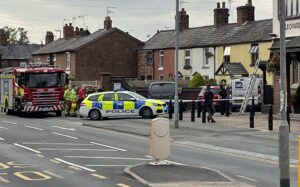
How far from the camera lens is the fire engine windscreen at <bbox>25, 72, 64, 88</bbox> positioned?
36062 millimetres

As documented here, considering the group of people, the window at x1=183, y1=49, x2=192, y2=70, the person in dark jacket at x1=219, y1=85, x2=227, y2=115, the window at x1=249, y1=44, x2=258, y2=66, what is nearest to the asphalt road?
the group of people

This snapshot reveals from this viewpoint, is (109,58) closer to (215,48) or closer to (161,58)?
(161,58)

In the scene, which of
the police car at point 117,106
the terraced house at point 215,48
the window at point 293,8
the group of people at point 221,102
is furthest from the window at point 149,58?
A: the window at point 293,8

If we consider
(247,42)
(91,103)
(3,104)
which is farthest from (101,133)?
(247,42)

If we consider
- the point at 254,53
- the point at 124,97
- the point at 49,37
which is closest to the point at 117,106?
the point at 124,97

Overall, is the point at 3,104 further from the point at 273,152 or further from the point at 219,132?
the point at 273,152

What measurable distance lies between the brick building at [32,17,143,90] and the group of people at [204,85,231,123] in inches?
971

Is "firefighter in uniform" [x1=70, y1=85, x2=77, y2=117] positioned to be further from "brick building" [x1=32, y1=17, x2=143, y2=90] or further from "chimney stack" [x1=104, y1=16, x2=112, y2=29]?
→ "chimney stack" [x1=104, y1=16, x2=112, y2=29]

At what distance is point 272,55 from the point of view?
31469mm

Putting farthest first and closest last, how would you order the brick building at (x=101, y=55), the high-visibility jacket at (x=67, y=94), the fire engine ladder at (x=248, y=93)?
the brick building at (x=101, y=55), the high-visibility jacket at (x=67, y=94), the fire engine ladder at (x=248, y=93)

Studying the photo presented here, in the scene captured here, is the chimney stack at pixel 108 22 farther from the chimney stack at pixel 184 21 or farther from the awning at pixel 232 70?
the awning at pixel 232 70

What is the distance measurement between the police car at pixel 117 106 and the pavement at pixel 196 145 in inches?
86.5

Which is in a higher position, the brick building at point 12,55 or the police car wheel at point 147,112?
the brick building at point 12,55

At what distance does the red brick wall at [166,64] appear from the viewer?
5736 cm
